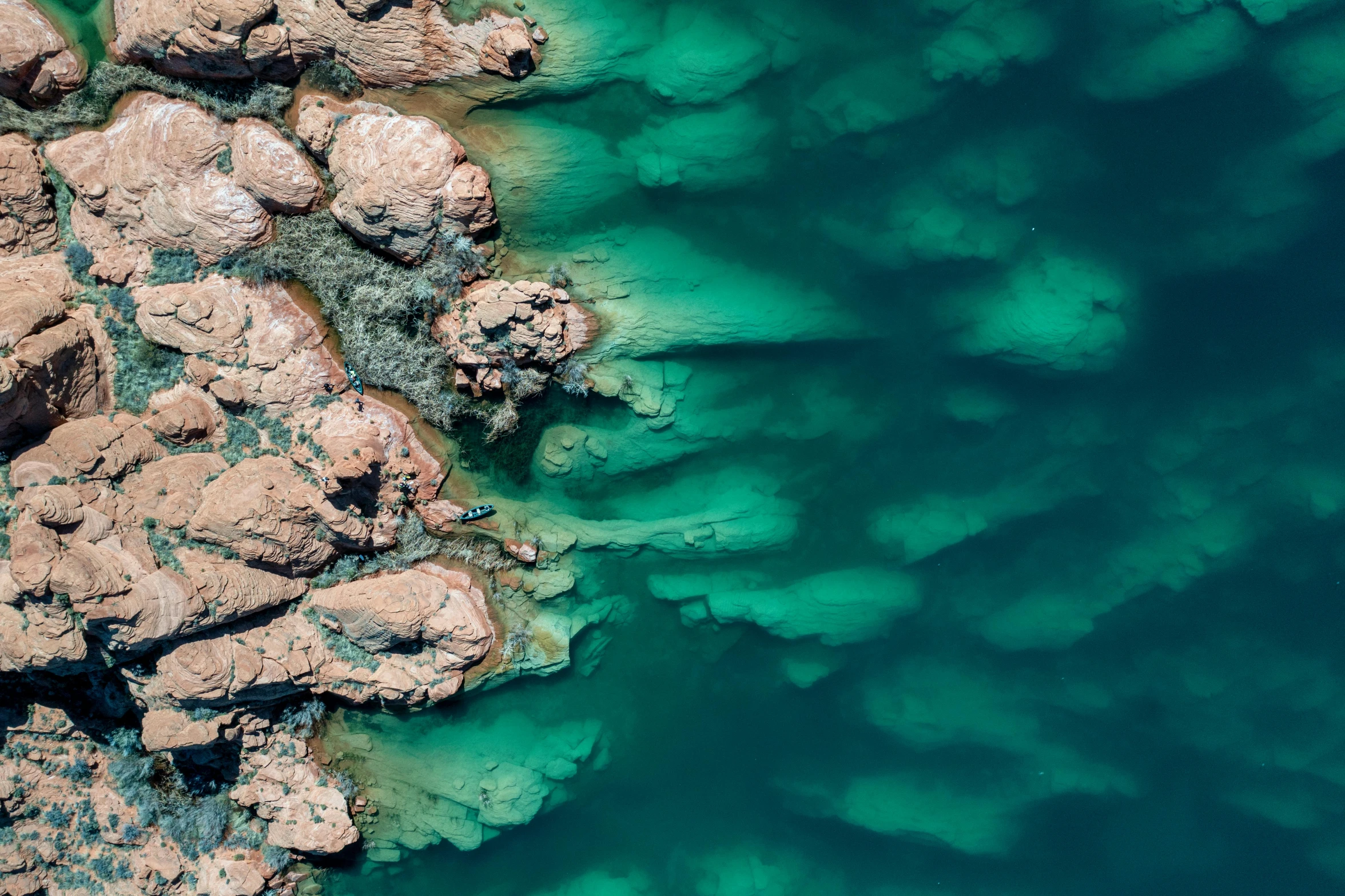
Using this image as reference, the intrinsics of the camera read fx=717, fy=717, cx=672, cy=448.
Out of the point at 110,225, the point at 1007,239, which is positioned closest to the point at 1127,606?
the point at 1007,239

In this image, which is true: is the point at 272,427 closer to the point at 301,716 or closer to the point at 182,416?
the point at 182,416

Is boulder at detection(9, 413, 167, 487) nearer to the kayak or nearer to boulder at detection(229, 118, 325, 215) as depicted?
boulder at detection(229, 118, 325, 215)

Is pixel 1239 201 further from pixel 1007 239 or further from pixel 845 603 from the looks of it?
pixel 845 603

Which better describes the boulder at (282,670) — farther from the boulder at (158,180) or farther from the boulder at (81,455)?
the boulder at (158,180)

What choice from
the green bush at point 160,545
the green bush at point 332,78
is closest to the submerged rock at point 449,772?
the green bush at point 160,545

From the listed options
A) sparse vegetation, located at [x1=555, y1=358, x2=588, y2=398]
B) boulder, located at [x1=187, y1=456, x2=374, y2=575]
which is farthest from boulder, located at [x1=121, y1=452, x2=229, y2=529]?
sparse vegetation, located at [x1=555, y1=358, x2=588, y2=398]

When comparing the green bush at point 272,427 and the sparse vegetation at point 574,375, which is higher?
the sparse vegetation at point 574,375
